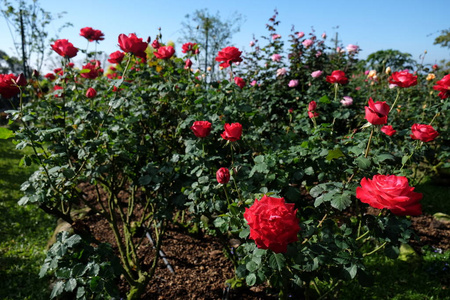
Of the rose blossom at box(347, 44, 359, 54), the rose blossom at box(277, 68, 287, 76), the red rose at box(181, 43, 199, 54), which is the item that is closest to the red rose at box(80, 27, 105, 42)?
the red rose at box(181, 43, 199, 54)

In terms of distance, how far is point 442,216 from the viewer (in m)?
3.32

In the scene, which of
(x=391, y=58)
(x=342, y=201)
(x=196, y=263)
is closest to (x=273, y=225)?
(x=342, y=201)

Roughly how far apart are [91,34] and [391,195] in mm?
2348

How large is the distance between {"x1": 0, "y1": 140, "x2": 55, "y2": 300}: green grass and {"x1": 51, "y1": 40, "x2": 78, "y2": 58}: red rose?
2.00 meters

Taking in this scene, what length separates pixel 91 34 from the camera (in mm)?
2229

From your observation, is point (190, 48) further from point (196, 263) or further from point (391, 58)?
point (391, 58)

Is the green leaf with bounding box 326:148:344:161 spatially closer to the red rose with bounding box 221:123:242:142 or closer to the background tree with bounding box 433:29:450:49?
the red rose with bounding box 221:123:242:142

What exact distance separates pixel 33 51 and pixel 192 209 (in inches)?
444

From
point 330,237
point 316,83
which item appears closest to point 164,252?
point 330,237

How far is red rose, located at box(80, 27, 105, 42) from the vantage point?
7.16ft

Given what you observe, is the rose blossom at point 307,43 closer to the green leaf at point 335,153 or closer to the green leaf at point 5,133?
the green leaf at point 335,153

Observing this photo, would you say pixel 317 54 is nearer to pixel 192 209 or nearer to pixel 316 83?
pixel 316 83

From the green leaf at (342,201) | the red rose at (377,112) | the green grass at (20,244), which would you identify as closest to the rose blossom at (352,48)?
the red rose at (377,112)

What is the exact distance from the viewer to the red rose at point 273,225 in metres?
0.90
